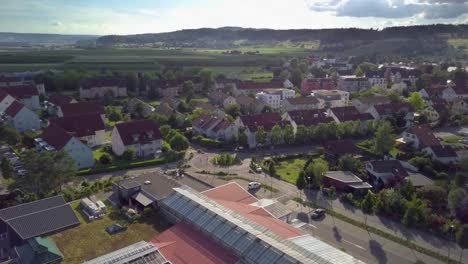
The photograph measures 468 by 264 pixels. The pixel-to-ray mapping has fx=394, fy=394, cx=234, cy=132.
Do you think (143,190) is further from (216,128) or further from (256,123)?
(256,123)

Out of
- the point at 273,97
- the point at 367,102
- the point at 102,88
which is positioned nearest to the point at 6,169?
the point at 102,88

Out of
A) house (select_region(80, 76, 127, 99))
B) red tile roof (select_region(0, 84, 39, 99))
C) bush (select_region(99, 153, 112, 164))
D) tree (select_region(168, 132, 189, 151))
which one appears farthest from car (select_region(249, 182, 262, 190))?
house (select_region(80, 76, 127, 99))

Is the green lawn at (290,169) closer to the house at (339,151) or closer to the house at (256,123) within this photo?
the house at (339,151)

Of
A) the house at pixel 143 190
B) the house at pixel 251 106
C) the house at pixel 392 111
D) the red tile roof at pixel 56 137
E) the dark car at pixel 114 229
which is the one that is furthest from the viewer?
the house at pixel 251 106

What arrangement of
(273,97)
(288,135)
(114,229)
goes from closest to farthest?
(114,229) < (288,135) < (273,97)

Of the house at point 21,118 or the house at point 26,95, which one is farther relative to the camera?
the house at point 26,95

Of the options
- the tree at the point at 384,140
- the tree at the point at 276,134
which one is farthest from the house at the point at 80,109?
the tree at the point at 384,140

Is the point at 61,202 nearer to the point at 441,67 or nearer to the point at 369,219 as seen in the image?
the point at 369,219
